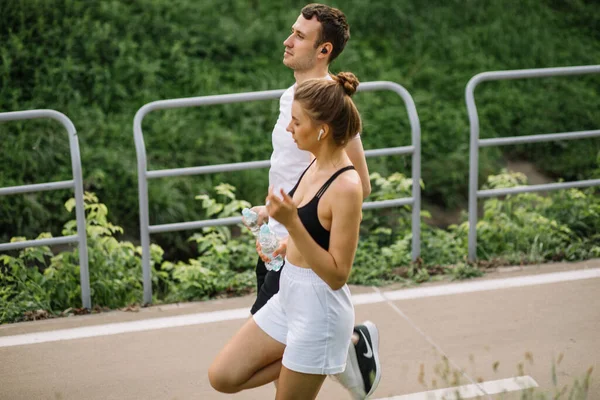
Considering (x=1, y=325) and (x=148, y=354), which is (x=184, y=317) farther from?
(x=1, y=325)

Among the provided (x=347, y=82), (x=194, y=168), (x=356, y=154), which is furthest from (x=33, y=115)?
(x=347, y=82)

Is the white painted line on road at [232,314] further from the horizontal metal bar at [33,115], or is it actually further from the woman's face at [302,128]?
the woman's face at [302,128]

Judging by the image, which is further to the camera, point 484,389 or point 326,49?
point 484,389

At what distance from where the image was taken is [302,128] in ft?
11.4

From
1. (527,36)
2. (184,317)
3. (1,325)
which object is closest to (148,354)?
(184,317)

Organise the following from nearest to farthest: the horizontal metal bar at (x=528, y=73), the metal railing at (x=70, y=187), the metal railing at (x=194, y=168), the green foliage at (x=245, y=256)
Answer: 1. the metal railing at (x=70, y=187)
2. the metal railing at (x=194, y=168)
3. the green foliage at (x=245, y=256)
4. the horizontal metal bar at (x=528, y=73)

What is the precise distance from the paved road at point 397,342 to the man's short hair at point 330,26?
65.9 inches

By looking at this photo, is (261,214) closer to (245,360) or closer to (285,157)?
(285,157)

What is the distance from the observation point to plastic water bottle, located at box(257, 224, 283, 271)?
3.73 meters

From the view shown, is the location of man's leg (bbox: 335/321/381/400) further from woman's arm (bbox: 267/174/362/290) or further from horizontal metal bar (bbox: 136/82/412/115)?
horizontal metal bar (bbox: 136/82/412/115)

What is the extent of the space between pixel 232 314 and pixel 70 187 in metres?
1.28

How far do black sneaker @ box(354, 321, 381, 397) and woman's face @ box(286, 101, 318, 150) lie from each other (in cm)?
100

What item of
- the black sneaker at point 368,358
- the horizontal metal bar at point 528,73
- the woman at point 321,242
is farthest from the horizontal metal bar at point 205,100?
the woman at point 321,242

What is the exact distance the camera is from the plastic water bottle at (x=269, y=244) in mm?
3732
